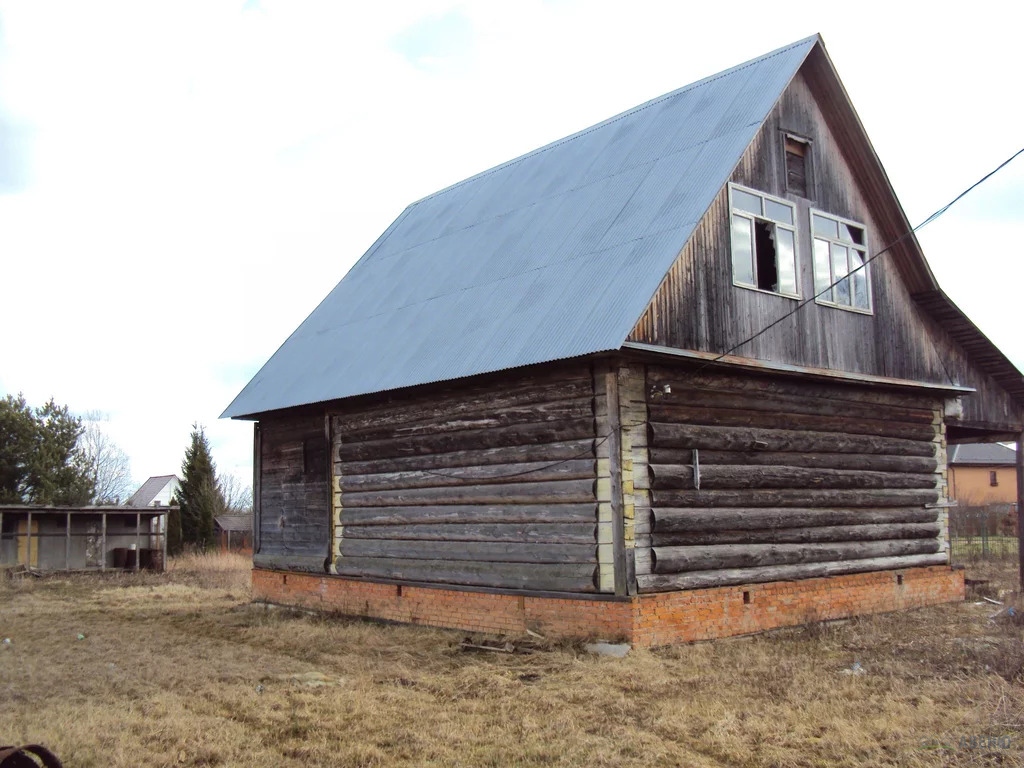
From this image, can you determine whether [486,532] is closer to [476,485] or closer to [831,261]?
[476,485]

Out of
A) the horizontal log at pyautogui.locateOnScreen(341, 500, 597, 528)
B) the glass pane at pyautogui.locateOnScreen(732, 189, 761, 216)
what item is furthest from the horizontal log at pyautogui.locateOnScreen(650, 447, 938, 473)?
the glass pane at pyautogui.locateOnScreen(732, 189, 761, 216)

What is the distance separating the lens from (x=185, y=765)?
7.52m

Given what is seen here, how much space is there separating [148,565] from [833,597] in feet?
95.2

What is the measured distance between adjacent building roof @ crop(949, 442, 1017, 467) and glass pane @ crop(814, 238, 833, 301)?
5767cm

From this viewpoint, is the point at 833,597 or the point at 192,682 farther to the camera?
the point at 833,597

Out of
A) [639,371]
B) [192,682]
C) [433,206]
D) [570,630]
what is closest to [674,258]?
[639,371]

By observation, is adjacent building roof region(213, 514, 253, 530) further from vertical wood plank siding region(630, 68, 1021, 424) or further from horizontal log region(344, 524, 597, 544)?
vertical wood plank siding region(630, 68, 1021, 424)

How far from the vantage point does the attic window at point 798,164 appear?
1552cm

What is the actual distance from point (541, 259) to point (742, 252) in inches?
122

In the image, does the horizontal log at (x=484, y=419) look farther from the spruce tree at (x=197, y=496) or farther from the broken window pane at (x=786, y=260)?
the spruce tree at (x=197, y=496)

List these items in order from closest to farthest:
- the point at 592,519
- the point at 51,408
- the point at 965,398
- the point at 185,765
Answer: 1. the point at 185,765
2. the point at 592,519
3. the point at 965,398
4. the point at 51,408

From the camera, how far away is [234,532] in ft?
176

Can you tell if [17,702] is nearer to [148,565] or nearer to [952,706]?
[952,706]

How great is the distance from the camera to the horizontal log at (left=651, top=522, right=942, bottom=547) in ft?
43.0
